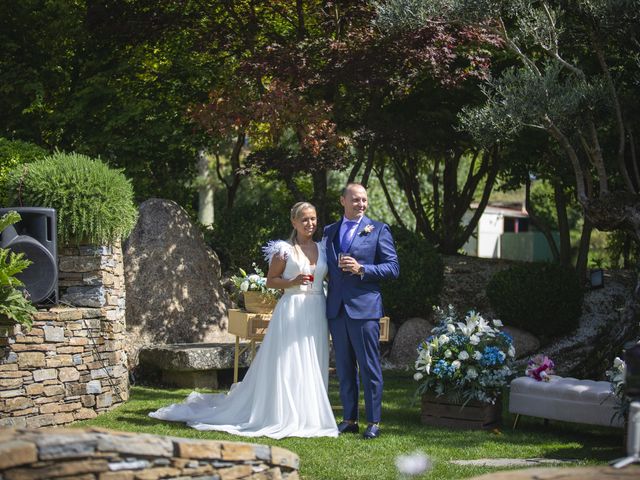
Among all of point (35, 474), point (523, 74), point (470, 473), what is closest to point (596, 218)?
point (523, 74)

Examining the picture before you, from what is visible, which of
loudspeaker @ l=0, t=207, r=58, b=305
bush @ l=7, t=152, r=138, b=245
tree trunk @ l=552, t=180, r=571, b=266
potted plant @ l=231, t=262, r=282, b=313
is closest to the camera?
loudspeaker @ l=0, t=207, r=58, b=305

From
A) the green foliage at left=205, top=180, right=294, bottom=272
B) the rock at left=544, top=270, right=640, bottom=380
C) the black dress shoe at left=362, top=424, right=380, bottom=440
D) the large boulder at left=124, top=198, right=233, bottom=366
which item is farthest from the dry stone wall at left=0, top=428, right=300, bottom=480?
the green foliage at left=205, top=180, right=294, bottom=272

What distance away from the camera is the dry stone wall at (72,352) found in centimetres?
807

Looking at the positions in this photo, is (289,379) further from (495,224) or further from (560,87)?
(495,224)

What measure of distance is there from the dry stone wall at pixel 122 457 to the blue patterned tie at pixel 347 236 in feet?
9.73

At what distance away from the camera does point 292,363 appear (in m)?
7.80

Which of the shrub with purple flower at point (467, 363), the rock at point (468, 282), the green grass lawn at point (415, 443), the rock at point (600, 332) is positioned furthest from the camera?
the rock at point (468, 282)

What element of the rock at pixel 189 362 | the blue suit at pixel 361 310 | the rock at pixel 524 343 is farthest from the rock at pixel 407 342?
the blue suit at pixel 361 310

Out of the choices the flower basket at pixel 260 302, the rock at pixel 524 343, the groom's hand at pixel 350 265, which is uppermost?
the groom's hand at pixel 350 265

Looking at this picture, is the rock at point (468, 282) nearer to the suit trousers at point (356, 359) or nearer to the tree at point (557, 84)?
the tree at point (557, 84)

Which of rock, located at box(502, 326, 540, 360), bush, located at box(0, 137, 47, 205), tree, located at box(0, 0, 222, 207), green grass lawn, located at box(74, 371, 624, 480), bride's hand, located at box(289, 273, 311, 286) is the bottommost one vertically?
green grass lawn, located at box(74, 371, 624, 480)

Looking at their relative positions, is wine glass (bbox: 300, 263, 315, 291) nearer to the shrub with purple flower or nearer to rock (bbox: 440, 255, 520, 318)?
the shrub with purple flower

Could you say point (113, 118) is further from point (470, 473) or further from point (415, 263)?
point (470, 473)

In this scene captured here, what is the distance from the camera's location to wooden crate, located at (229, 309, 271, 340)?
9.30 meters
